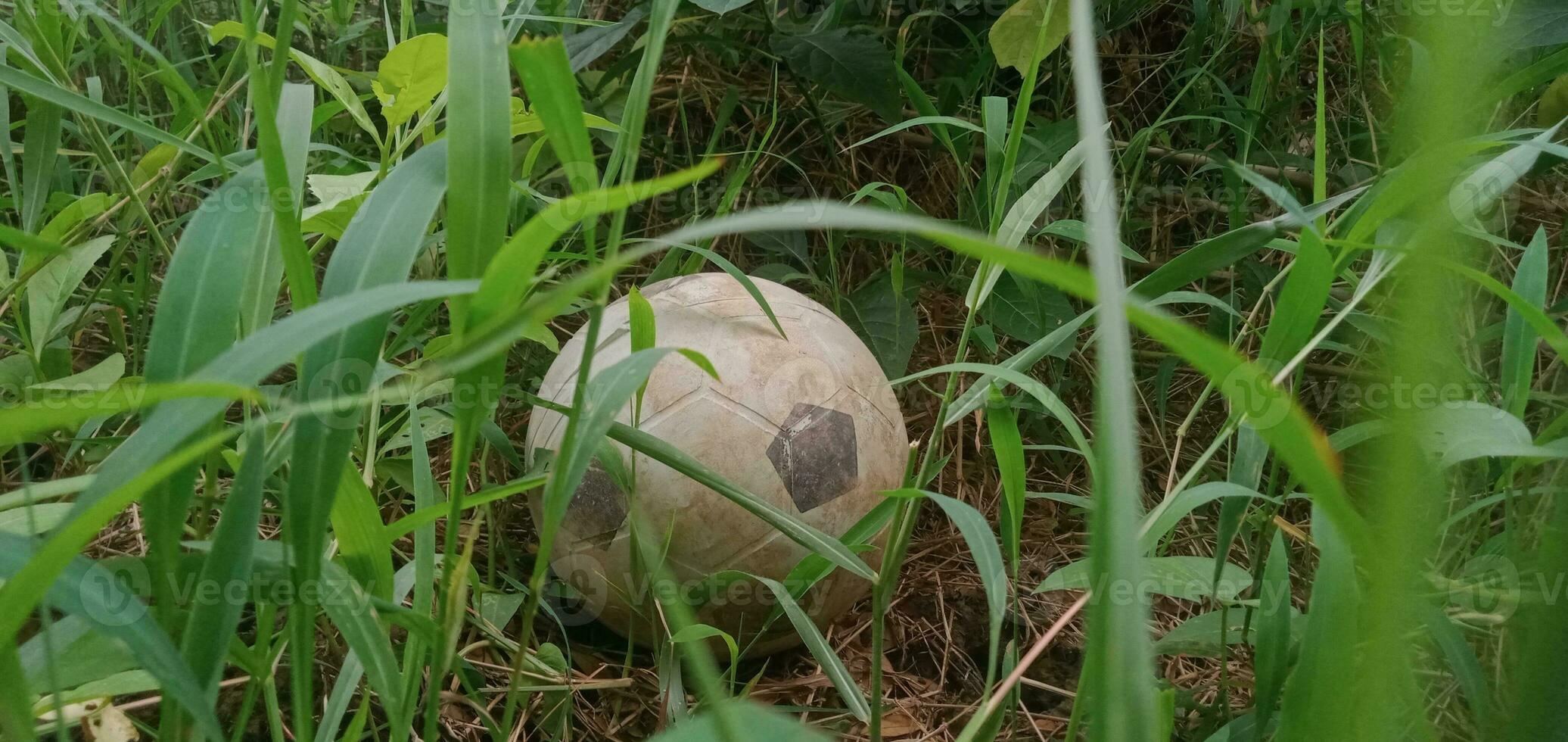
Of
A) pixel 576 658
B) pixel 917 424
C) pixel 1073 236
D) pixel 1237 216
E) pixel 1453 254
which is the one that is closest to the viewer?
pixel 1453 254

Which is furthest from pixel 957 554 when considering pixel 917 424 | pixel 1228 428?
pixel 1228 428

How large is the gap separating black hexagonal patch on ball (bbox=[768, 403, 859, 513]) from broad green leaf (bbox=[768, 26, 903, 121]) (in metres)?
0.66

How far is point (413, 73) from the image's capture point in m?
0.89

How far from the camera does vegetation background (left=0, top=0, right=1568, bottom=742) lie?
1.06ft

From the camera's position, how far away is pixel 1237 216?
1.51 metres

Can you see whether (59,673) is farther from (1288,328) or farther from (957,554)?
(957,554)

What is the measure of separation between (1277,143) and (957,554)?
100 centimetres

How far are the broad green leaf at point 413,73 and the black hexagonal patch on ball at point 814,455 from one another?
22.4 inches

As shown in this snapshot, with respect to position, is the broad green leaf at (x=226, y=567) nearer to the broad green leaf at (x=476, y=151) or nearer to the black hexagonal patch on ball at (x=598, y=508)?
the broad green leaf at (x=476, y=151)

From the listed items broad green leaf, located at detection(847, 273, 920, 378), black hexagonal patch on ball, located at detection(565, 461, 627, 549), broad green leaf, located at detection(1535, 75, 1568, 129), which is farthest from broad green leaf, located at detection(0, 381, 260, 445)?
broad green leaf, located at detection(1535, 75, 1568, 129)

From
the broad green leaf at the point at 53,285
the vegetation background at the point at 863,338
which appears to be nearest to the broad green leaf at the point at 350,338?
the vegetation background at the point at 863,338

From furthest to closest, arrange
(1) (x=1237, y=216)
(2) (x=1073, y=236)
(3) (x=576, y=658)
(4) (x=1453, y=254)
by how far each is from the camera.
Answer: (1) (x=1237, y=216) < (3) (x=576, y=658) < (2) (x=1073, y=236) < (4) (x=1453, y=254)

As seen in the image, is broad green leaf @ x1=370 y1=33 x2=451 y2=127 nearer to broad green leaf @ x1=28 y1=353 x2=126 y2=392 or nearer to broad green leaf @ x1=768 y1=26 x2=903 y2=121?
broad green leaf @ x1=28 y1=353 x2=126 y2=392

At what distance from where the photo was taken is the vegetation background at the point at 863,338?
1.06 ft
